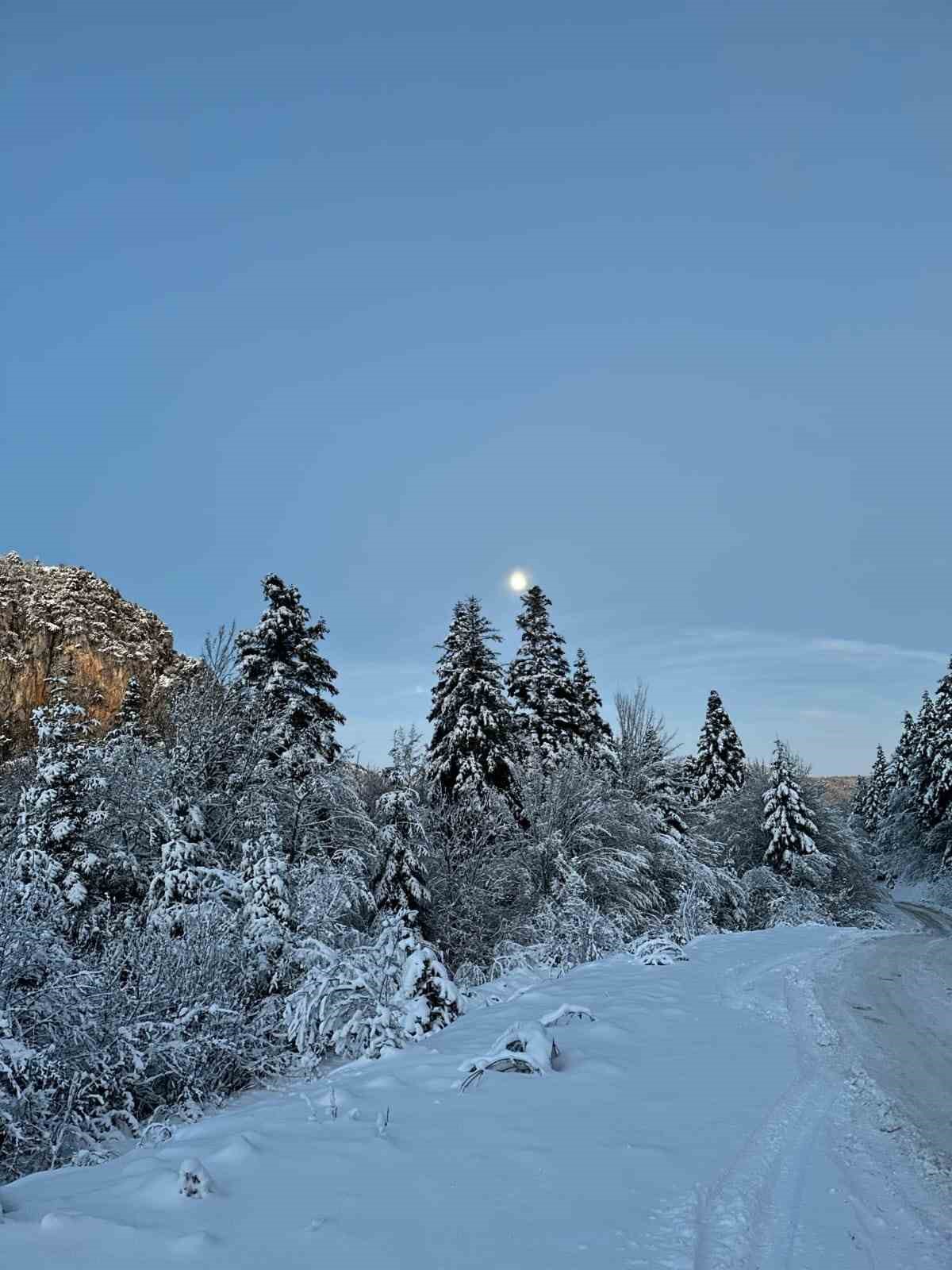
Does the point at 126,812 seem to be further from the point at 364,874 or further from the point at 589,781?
the point at 589,781

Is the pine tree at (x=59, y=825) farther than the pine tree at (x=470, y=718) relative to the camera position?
No

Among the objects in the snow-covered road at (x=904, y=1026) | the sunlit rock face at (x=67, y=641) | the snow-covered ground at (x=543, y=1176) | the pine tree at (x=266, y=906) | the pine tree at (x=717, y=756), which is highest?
the sunlit rock face at (x=67, y=641)

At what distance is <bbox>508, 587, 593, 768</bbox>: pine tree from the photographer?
28375mm

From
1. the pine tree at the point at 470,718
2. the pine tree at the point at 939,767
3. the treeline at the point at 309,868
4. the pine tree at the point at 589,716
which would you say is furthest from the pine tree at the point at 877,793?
the pine tree at the point at 470,718

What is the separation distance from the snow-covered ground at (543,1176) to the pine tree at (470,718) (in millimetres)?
16645

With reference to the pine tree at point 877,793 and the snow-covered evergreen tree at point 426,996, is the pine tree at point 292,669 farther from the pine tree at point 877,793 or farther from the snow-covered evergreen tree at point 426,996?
the pine tree at point 877,793

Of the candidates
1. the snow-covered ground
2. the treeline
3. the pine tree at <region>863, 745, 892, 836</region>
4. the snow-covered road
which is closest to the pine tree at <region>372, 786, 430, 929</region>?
the treeline

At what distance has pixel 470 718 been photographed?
78.5 ft

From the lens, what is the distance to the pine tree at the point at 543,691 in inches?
1117

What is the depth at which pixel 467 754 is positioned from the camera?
23328 mm

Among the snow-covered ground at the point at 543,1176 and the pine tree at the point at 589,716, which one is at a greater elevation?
the pine tree at the point at 589,716

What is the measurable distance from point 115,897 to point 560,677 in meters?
18.9

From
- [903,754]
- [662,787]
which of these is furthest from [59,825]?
[903,754]

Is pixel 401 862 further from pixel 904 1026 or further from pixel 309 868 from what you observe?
pixel 904 1026
